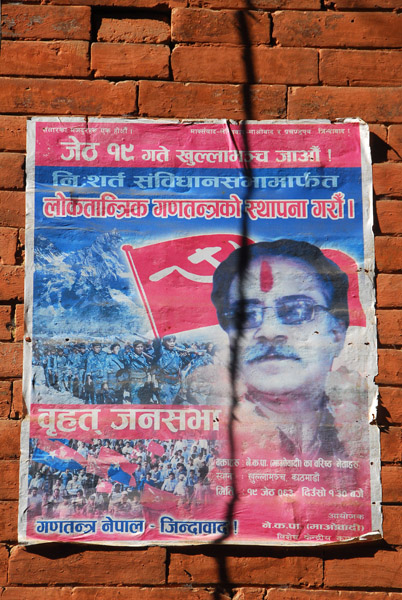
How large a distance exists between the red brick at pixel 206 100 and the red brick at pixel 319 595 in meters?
2.01

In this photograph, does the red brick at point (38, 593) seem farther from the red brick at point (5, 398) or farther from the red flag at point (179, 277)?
the red flag at point (179, 277)

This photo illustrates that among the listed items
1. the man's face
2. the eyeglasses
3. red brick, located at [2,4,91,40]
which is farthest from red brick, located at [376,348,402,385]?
red brick, located at [2,4,91,40]

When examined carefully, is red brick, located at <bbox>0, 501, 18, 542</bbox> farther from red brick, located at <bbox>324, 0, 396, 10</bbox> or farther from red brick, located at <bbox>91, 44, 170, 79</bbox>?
red brick, located at <bbox>324, 0, 396, 10</bbox>

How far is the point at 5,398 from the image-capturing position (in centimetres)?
244

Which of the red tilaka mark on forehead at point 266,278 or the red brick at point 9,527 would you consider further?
the red tilaka mark on forehead at point 266,278

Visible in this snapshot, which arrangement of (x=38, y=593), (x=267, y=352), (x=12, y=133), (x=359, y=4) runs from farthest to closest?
(x=359, y=4), (x=12, y=133), (x=267, y=352), (x=38, y=593)

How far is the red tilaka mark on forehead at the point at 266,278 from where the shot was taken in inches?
98.0

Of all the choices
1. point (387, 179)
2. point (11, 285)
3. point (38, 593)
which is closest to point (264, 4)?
point (387, 179)

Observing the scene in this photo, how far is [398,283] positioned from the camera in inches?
98.8

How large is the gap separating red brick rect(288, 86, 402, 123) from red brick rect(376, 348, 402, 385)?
104 cm

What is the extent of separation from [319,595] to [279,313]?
3.79 feet

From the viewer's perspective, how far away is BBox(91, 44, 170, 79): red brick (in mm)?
2604

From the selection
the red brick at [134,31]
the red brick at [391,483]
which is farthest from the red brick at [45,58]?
the red brick at [391,483]

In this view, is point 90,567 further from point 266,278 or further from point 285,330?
point 266,278
